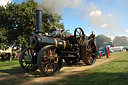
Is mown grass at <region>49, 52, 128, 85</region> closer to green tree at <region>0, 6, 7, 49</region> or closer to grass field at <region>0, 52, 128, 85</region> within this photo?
grass field at <region>0, 52, 128, 85</region>

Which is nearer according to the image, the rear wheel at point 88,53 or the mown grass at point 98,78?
the mown grass at point 98,78

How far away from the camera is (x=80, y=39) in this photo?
8.69m

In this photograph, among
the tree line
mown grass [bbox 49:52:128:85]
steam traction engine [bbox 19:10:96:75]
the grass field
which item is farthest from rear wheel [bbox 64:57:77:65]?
the tree line

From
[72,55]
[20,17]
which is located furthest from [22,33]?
[72,55]

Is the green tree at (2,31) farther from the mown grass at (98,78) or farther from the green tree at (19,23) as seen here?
the mown grass at (98,78)

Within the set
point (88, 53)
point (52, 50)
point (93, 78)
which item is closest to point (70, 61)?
point (88, 53)

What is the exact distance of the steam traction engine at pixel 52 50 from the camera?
5848mm

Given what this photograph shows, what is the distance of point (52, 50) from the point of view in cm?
642

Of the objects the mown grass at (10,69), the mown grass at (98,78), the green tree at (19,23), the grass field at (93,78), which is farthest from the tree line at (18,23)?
the mown grass at (98,78)

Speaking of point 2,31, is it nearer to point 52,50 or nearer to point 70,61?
point 70,61

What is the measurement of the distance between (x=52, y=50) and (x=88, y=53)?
337cm

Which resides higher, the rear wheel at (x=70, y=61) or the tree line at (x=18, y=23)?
the tree line at (x=18, y=23)

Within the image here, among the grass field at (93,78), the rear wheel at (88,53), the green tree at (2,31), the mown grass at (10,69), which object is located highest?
the green tree at (2,31)

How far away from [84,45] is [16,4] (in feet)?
44.2
